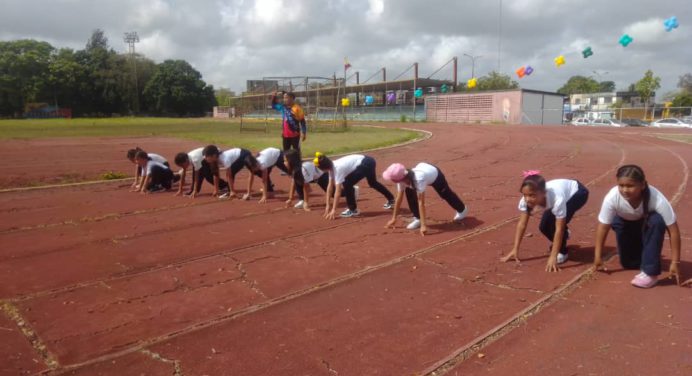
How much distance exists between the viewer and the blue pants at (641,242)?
14.0ft

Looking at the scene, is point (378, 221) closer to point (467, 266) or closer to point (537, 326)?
point (467, 266)

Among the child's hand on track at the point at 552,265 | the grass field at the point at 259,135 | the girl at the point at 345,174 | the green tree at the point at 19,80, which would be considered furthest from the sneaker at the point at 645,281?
the green tree at the point at 19,80

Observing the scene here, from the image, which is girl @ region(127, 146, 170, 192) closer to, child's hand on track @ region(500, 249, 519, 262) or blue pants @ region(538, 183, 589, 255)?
child's hand on track @ region(500, 249, 519, 262)

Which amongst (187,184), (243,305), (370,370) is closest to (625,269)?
(370,370)

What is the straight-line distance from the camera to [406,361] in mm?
3314

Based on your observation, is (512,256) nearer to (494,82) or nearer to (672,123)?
(672,123)

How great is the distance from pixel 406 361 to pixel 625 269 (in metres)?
2.83

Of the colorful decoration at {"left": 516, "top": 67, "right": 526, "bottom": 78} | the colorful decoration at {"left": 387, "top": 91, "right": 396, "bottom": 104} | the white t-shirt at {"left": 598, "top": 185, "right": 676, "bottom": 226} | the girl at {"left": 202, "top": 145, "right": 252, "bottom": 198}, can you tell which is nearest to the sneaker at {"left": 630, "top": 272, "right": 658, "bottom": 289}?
the white t-shirt at {"left": 598, "top": 185, "right": 676, "bottom": 226}

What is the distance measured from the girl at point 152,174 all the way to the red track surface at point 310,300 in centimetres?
211

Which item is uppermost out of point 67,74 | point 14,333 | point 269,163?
point 67,74

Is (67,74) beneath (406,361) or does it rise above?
above

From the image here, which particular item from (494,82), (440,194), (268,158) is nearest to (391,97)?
(494,82)

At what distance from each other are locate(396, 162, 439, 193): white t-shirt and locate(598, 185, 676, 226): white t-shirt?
2.24 metres

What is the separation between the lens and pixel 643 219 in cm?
446
